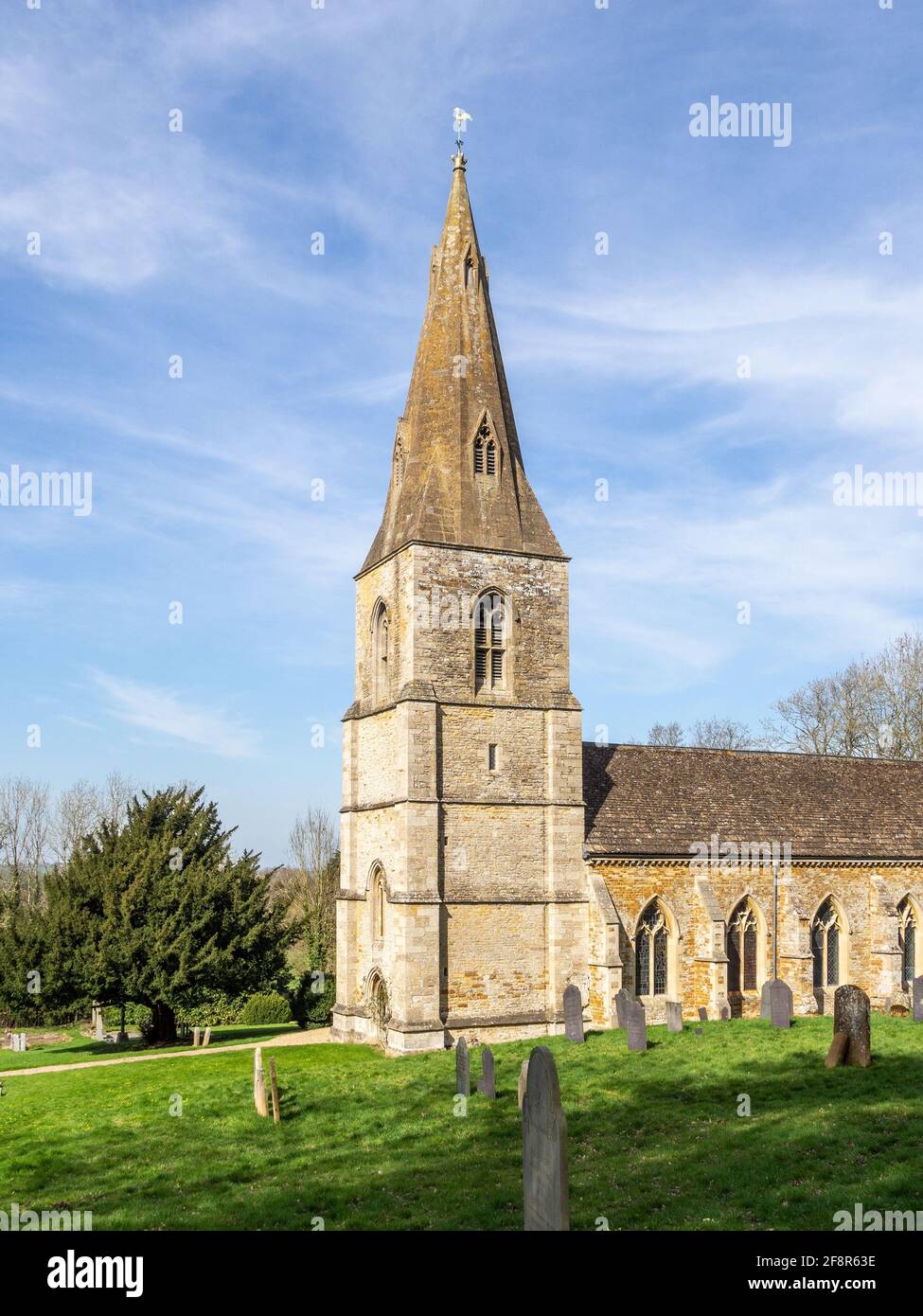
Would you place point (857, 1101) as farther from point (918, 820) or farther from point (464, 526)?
point (918, 820)

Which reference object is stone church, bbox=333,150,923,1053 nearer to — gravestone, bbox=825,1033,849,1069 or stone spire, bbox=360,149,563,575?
stone spire, bbox=360,149,563,575

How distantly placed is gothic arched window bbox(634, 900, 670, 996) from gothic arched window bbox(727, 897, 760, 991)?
204 centimetres

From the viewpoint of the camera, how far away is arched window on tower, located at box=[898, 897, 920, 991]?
3272cm

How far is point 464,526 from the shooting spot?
29250 millimetres

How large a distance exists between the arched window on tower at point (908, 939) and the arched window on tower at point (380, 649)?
1666 centimetres

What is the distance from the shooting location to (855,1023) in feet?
60.9

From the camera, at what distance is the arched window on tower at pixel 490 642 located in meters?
29.0

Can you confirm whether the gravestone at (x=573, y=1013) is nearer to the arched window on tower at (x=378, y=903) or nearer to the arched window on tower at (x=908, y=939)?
the arched window on tower at (x=378, y=903)

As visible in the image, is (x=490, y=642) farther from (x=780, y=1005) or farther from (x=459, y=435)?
(x=780, y=1005)

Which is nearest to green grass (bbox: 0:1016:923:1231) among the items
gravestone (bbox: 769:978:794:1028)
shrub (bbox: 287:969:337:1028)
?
gravestone (bbox: 769:978:794:1028)

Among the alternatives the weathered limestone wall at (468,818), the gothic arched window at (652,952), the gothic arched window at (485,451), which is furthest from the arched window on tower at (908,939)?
the gothic arched window at (485,451)
